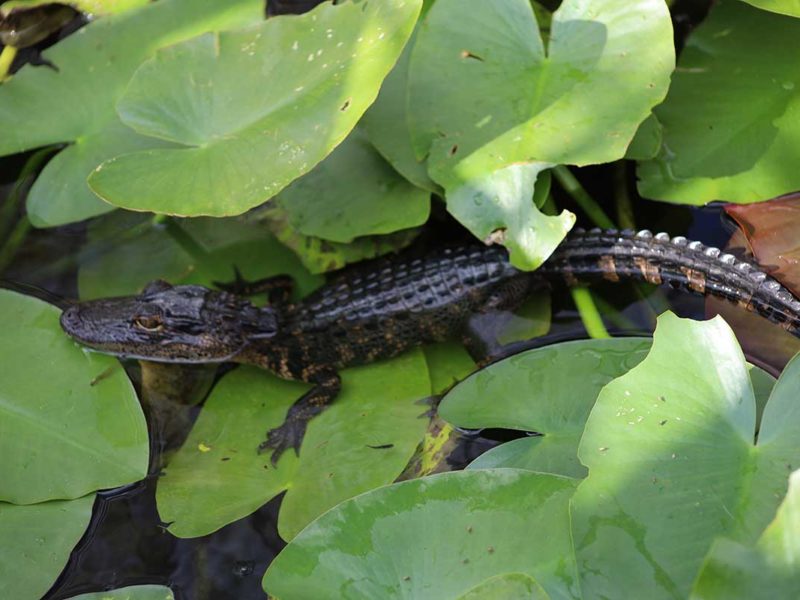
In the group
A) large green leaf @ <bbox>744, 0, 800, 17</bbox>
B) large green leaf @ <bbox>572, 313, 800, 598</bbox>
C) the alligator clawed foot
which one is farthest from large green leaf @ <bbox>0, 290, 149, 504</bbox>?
large green leaf @ <bbox>744, 0, 800, 17</bbox>

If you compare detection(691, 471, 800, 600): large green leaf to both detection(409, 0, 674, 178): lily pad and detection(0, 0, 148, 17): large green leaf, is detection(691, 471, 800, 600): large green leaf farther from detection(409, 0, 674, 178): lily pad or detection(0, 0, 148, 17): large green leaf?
detection(0, 0, 148, 17): large green leaf

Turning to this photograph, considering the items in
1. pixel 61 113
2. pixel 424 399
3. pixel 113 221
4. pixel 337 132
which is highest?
pixel 337 132

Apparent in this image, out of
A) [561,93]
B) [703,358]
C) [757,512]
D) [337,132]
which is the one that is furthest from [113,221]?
[757,512]

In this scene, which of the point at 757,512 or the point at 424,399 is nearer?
the point at 757,512

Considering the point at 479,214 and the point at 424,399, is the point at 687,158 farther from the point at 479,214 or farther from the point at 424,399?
the point at 424,399

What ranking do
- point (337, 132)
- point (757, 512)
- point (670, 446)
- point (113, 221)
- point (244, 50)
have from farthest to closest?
point (113, 221) → point (244, 50) → point (337, 132) → point (670, 446) → point (757, 512)

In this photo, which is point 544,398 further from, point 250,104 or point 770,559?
point 250,104

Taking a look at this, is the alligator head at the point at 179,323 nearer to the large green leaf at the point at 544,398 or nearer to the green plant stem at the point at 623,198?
the large green leaf at the point at 544,398
